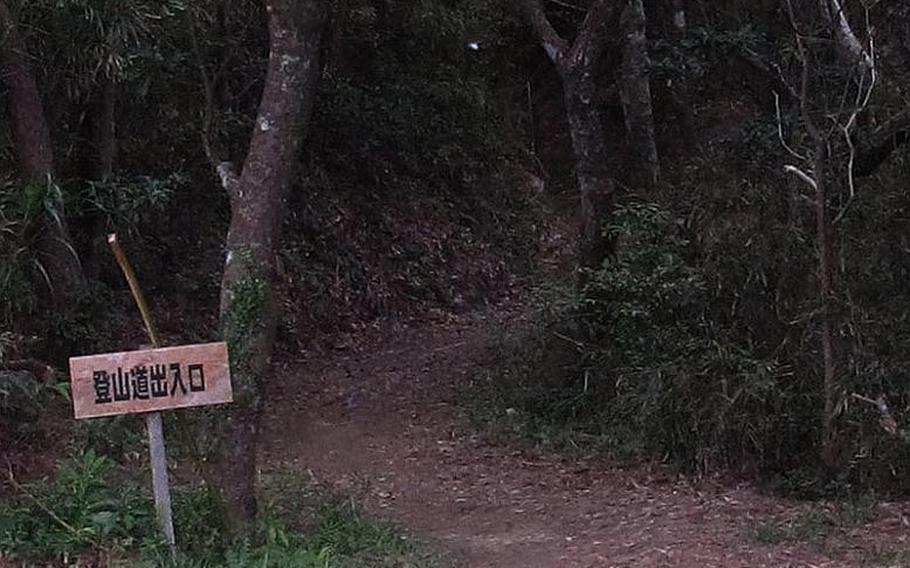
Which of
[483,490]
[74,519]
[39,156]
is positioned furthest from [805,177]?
[39,156]

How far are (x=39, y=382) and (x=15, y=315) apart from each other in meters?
0.81

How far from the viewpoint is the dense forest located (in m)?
5.38

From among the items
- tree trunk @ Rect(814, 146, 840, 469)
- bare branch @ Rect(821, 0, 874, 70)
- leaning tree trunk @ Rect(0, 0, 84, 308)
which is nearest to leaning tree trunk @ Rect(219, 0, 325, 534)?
leaning tree trunk @ Rect(0, 0, 84, 308)

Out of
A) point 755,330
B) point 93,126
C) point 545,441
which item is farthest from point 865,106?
point 93,126

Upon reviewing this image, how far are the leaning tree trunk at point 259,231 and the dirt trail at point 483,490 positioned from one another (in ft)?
4.14

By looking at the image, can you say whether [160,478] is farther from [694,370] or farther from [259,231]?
[694,370]

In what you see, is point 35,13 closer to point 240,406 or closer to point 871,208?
point 240,406

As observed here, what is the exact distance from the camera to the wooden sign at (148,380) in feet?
15.0

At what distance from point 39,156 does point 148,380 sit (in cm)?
409

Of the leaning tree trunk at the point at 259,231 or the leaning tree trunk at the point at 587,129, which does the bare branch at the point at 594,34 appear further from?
the leaning tree trunk at the point at 259,231

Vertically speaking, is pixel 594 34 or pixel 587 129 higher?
pixel 594 34

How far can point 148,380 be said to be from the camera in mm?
4621

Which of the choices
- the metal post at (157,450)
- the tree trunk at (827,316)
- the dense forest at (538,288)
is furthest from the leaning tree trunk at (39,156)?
the tree trunk at (827,316)

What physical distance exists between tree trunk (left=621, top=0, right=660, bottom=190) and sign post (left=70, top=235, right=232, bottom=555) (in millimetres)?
5468
